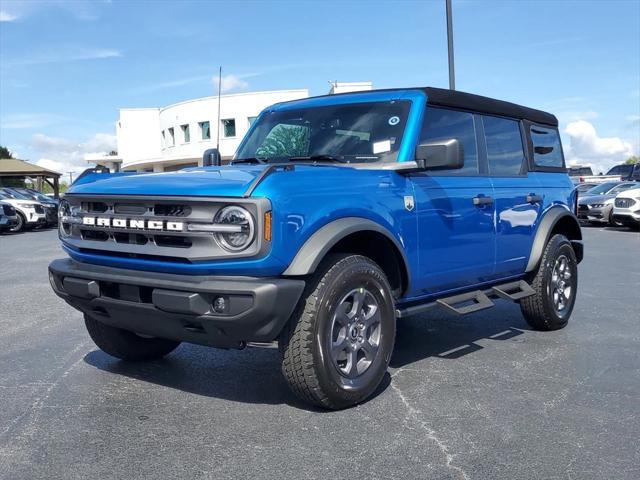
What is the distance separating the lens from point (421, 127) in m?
4.89

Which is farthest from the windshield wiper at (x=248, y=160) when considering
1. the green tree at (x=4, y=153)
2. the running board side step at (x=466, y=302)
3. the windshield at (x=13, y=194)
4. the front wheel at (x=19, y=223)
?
the green tree at (x=4, y=153)

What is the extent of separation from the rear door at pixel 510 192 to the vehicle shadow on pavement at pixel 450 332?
69cm

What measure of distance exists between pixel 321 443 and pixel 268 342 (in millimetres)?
633

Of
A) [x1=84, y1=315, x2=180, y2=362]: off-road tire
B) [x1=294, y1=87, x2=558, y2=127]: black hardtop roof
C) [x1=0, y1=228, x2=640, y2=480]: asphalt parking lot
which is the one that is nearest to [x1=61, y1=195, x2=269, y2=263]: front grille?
[x1=84, y1=315, x2=180, y2=362]: off-road tire

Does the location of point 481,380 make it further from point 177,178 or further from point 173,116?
point 173,116

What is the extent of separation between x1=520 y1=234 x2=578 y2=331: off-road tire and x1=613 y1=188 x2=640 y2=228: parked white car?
1438 cm

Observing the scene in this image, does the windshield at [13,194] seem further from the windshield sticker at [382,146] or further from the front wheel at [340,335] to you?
the front wheel at [340,335]

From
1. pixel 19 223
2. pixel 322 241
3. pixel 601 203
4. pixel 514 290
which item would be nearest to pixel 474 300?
pixel 514 290

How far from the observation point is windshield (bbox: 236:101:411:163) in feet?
15.8

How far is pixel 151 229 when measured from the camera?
3.86 metres

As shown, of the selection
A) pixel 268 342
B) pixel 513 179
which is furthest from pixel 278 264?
pixel 513 179

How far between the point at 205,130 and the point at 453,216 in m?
50.8

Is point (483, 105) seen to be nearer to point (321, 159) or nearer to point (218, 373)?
point (321, 159)

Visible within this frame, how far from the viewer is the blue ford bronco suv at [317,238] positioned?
3.66 metres
